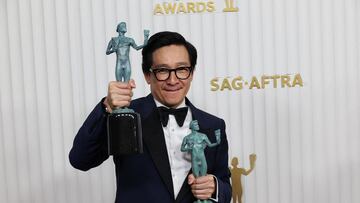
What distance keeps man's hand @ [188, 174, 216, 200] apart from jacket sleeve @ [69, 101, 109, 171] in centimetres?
23

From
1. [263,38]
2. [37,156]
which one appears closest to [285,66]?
[263,38]

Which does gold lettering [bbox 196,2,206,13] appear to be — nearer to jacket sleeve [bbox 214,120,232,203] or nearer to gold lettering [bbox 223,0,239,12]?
gold lettering [bbox 223,0,239,12]

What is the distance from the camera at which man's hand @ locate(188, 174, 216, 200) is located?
1.11 m

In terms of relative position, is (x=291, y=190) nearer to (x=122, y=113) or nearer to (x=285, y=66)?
(x=285, y=66)

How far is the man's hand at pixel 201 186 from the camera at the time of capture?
3.65 feet

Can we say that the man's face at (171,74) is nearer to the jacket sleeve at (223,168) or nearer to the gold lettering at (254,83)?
the jacket sleeve at (223,168)

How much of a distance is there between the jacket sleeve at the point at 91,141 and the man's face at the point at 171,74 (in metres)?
0.17

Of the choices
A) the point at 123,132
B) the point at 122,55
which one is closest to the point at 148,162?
the point at 123,132

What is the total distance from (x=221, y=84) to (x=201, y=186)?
2.64ft

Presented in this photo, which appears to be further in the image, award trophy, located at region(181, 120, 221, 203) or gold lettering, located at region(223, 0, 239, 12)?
gold lettering, located at region(223, 0, 239, 12)

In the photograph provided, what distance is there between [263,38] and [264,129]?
1.22ft

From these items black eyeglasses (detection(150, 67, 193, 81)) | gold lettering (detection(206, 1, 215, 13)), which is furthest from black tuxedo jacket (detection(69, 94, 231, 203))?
gold lettering (detection(206, 1, 215, 13))

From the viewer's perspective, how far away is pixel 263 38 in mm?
1854

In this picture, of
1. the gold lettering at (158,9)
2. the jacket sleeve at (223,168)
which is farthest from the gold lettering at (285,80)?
the jacket sleeve at (223,168)
